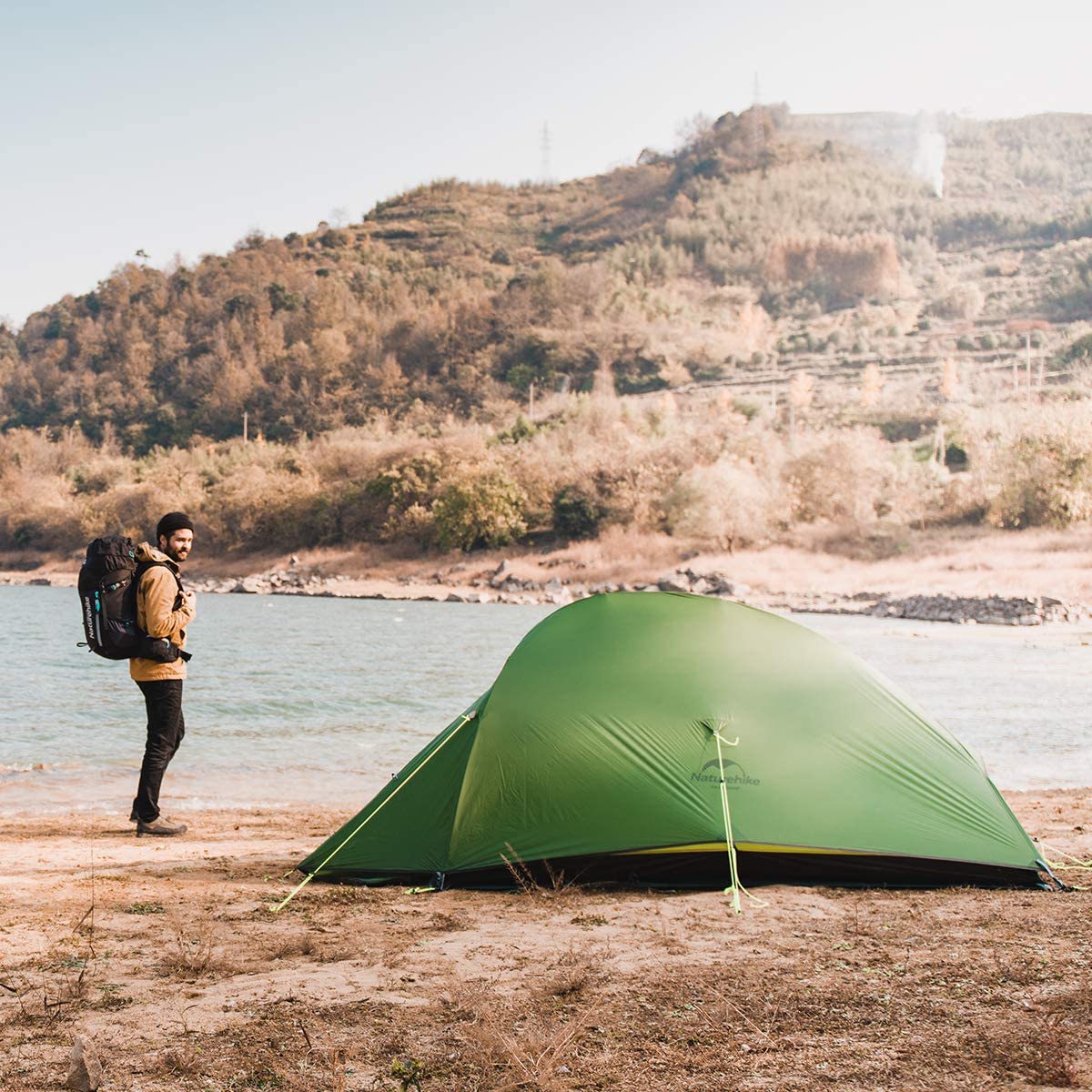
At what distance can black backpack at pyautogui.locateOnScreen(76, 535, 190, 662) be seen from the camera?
6738mm

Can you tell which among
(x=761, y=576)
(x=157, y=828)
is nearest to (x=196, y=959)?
(x=157, y=828)

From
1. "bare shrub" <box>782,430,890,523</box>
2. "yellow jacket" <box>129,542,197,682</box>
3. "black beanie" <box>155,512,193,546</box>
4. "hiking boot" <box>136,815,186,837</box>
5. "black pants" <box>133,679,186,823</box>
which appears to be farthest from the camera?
"bare shrub" <box>782,430,890,523</box>

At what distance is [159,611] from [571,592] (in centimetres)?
3766

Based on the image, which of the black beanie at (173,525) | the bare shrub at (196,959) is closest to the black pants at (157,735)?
the black beanie at (173,525)

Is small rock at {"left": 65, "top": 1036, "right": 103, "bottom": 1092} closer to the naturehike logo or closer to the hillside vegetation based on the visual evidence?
the naturehike logo

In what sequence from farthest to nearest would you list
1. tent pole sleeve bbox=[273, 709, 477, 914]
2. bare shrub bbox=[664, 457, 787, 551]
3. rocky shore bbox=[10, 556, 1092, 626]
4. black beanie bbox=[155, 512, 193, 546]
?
bare shrub bbox=[664, 457, 787, 551], rocky shore bbox=[10, 556, 1092, 626], black beanie bbox=[155, 512, 193, 546], tent pole sleeve bbox=[273, 709, 477, 914]

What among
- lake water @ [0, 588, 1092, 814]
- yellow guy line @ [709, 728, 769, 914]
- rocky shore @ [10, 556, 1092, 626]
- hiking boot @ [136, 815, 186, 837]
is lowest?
rocky shore @ [10, 556, 1092, 626]

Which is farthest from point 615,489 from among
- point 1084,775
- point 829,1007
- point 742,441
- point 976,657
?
point 829,1007

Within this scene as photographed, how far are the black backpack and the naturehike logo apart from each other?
10.5ft

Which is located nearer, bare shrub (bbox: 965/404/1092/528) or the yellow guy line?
the yellow guy line

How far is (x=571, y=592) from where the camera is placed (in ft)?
146

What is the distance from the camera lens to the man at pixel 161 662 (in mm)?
6898

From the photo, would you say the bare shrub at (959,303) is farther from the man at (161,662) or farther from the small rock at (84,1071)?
the small rock at (84,1071)

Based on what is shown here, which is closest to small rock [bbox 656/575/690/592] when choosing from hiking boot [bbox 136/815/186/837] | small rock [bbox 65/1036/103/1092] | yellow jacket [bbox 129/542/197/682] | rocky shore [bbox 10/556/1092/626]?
rocky shore [bbox 10/556/1092/626]
